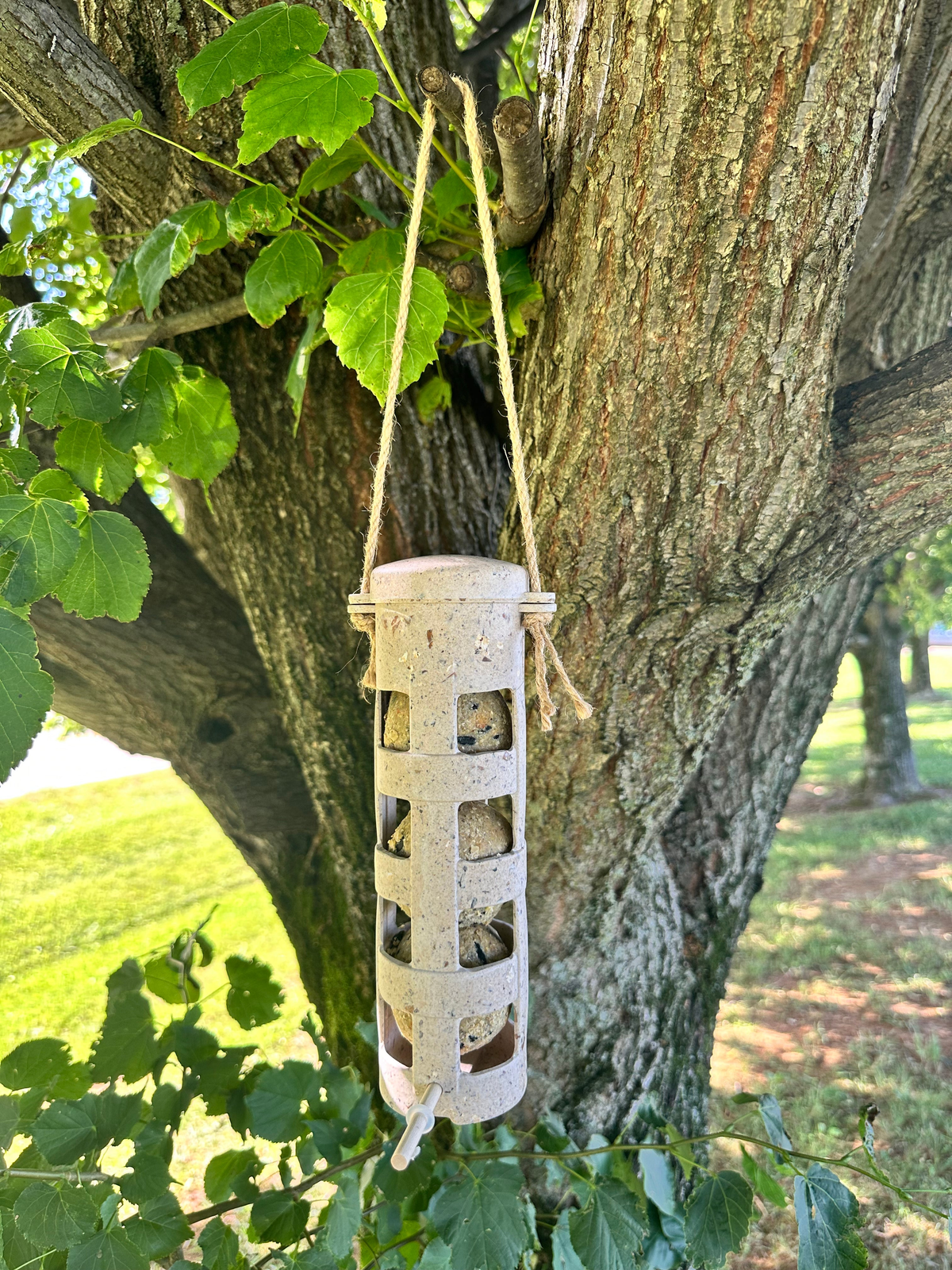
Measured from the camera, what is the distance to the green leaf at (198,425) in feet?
4.48

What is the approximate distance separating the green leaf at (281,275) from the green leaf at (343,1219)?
1293 mm

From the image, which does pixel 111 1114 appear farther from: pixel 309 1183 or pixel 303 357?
Result: pixel 303 357

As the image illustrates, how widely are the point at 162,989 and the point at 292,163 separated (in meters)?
1.52

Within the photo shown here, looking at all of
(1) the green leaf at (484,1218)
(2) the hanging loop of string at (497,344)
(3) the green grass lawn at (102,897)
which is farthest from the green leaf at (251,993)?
(3) the green grass lawn at (102,897)

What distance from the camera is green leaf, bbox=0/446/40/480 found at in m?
1.12

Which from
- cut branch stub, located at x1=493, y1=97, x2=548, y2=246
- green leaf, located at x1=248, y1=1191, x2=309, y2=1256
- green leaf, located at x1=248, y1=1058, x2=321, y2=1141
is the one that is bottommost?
green leaf, located at x1=248, y1=1191, x2=309, y2=1256

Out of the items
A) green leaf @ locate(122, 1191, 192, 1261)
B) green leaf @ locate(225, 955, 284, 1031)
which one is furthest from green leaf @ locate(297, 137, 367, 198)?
green leaf @ locate(122, 1191, 192, 1261)

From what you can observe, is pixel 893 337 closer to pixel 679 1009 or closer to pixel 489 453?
pixel 489 453

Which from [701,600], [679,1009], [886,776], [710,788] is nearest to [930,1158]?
[679,1009]

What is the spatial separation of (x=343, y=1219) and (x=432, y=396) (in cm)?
133

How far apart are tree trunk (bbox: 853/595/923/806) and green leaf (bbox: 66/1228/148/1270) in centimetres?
631

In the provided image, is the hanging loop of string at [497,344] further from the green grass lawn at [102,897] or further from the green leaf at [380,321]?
the green grass lawn at [102,897]

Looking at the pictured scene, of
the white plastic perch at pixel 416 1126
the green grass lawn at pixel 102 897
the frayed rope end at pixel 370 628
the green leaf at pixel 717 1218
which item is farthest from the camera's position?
the green grass lawn at pixel 102 897

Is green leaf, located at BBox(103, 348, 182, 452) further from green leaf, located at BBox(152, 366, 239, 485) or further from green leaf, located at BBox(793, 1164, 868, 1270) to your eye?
green leaf, located at BBox(793, 1164, 868, 1270)
